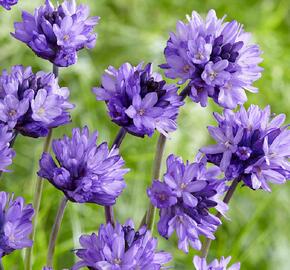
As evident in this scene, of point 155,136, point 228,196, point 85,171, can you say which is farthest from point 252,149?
point 155,136

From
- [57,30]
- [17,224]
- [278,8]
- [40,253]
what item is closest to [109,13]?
[278,8]

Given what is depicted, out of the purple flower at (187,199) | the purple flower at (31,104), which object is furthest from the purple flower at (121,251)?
the purple flower at (31,104)

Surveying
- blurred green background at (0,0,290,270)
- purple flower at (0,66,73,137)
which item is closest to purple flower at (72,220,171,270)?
purple flower at (0,66,73,137)

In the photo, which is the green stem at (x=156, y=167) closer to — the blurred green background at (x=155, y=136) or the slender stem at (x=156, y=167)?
the slender stem at (x=156, y=167)

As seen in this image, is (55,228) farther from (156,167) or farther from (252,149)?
(252,149)

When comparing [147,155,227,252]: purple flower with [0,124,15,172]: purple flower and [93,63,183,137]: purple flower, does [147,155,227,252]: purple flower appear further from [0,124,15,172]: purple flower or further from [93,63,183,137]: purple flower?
[0,124,15,172]: purple flower

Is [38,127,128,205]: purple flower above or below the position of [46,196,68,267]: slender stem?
above
